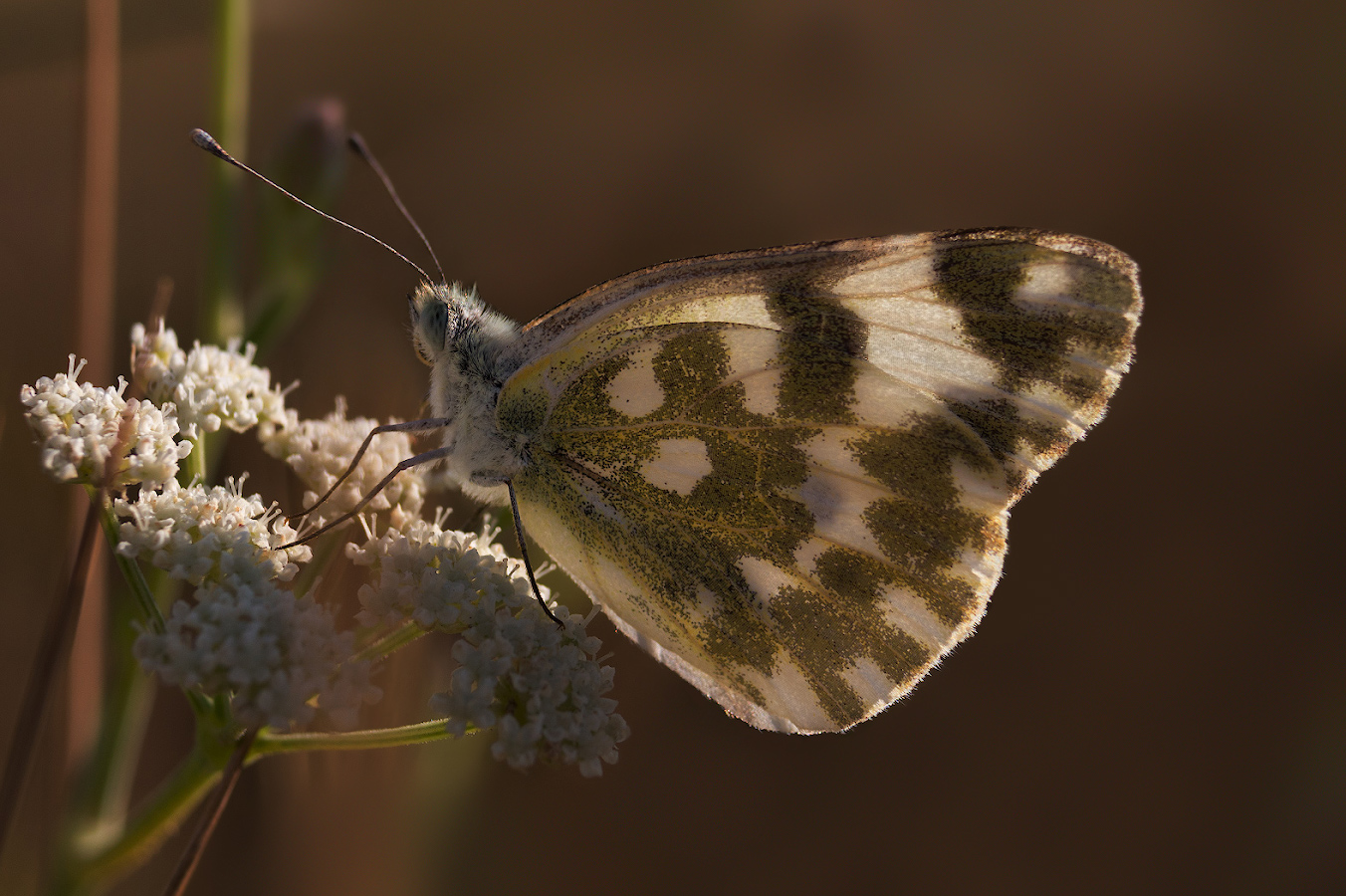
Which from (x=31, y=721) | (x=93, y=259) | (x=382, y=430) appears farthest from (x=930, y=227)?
(x=31, y=721)

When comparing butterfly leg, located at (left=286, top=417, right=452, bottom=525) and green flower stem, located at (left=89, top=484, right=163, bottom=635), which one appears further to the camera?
butterfly leg, located at (left=286, top=417, right=452, bottom=525)

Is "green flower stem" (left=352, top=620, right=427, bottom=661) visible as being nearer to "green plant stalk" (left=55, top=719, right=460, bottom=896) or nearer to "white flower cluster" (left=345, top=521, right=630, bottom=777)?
"white flower cluster" (left=345, top=521, right=630, bottom=777)

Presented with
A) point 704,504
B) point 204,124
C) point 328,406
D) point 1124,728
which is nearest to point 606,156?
point 204,124

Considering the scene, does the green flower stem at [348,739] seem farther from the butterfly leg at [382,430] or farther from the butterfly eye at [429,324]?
the butterfly eye at [429,324]

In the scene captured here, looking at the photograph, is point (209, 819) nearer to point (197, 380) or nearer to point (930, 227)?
point (197, 380)

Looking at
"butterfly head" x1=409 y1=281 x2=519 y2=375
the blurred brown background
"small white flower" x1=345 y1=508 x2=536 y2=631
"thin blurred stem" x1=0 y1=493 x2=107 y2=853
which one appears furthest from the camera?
the blurred brown background

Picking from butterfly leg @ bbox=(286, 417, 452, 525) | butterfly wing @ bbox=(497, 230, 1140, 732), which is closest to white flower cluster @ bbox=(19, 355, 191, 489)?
butterfly leg @ bbox=(286, 417, 452, 525)

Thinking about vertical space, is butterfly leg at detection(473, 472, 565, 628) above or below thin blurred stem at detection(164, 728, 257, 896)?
above
